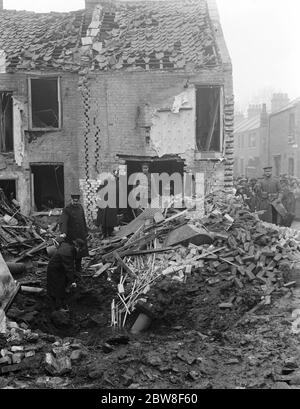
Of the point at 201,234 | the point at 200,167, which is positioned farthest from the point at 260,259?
the point at 200,167

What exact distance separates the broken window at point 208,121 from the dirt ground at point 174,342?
767cm

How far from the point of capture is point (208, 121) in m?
16.7

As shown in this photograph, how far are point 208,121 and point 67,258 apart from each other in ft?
28.7

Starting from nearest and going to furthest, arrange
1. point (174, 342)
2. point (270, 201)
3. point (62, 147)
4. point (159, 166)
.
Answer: point (174, 342) → point (270, 201) → point (159, 166) → point (62, 147)

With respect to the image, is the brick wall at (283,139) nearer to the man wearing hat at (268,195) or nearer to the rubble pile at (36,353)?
the man wearing hat at (268,195)

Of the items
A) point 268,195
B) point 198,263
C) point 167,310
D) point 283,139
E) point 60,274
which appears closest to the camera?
point 167,310

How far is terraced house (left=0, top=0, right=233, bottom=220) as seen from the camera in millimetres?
16250

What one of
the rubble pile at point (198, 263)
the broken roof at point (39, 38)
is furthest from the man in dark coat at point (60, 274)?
the broken roof at point (39, 38)

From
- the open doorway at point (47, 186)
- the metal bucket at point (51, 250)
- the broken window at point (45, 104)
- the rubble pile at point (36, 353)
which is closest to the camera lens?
the rubble pile at point (36, 353)

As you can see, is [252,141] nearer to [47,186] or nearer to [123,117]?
[123,117]

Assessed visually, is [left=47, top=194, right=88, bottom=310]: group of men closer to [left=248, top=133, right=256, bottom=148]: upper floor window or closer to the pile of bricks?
the pile of bricks

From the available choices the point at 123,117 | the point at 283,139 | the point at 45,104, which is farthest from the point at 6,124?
the point at 283,139

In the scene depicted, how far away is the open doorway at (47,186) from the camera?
17500 mm

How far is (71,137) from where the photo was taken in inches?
679
